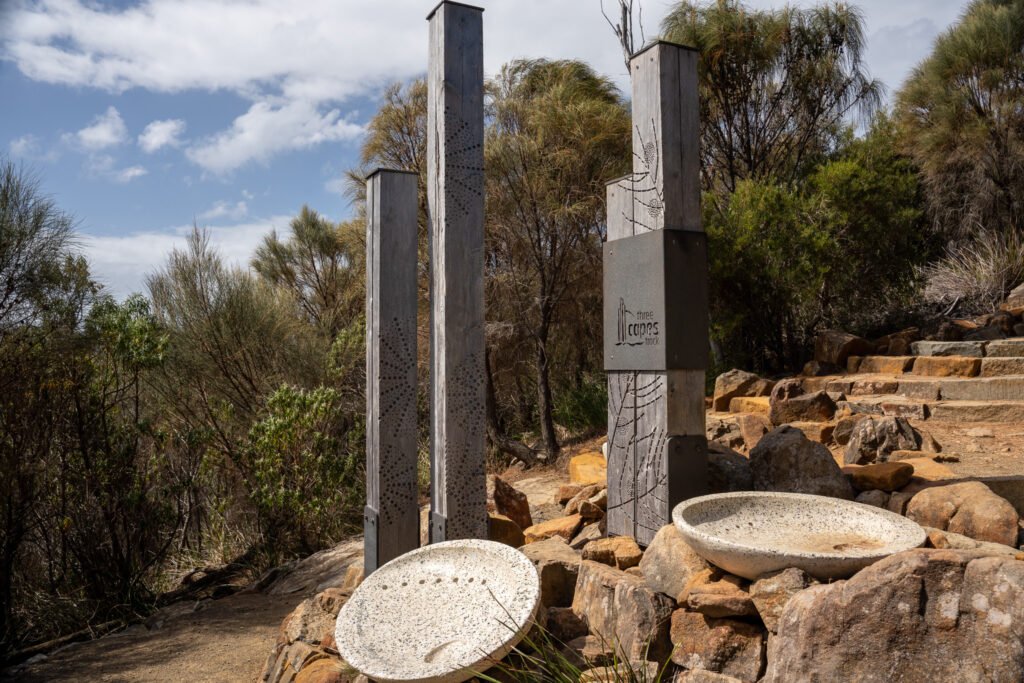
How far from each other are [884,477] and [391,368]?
2674 millimetres

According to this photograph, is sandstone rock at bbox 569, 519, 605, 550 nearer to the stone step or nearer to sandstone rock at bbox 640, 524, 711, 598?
sandstone rock at bbox 640, 524, 711, 598

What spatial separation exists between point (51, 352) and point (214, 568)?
95.2 inches

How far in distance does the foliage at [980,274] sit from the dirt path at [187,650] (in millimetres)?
9034

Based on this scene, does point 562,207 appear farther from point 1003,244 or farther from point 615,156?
point 1003,244

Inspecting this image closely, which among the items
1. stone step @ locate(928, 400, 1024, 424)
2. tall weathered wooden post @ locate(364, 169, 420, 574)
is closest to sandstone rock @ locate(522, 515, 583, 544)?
tall weathered wooden post @ locate(364, 169, 420, 574)

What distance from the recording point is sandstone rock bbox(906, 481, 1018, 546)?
322 cm

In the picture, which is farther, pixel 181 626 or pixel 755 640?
pixel 181 626

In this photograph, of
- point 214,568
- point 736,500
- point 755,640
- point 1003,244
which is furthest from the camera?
point 1003,244

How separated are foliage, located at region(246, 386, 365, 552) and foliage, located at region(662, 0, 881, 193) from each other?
7.82 meters

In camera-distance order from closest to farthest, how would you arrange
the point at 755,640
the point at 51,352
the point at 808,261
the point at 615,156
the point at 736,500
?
1. the point at 755,640
2. the point at 736,500
3. the point at 51,352
4. the point at 808,261
5. the point at 615,156

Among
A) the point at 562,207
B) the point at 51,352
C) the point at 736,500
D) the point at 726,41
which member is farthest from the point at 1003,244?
the point at 51,352

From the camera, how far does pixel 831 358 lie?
9.16 m

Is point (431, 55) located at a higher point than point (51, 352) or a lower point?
higher

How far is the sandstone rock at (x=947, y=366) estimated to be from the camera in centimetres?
774
